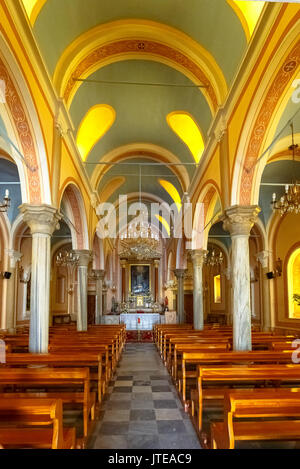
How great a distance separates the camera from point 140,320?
1945cm

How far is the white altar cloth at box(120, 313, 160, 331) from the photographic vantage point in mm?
19406

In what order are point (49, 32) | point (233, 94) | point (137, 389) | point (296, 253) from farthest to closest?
1. point (296, 253)
2. point (233, 94)
3. point (49, 32)
4. point (137, 389)

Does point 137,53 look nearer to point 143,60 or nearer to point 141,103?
point 143,60

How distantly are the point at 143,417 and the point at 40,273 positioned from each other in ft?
12.4

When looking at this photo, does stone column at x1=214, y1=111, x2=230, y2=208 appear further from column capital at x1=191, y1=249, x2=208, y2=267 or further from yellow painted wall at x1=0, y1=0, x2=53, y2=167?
column capital at x1=191, y1=249, x2=208, y2=267

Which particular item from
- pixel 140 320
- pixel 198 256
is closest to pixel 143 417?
pixel 198 256

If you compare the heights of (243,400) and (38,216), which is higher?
(38,216)

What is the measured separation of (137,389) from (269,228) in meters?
10.7

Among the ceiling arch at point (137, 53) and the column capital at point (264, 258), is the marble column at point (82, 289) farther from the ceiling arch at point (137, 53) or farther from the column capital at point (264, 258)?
the column capital at point (264, 258)

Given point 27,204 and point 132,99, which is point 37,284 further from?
point 132,99

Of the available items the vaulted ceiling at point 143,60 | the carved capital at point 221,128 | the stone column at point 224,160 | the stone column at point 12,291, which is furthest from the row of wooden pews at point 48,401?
the stone column at point 12,291

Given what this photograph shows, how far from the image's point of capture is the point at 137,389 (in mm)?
6953

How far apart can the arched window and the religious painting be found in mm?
14552

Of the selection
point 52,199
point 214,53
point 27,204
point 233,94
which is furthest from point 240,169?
point 27,204
